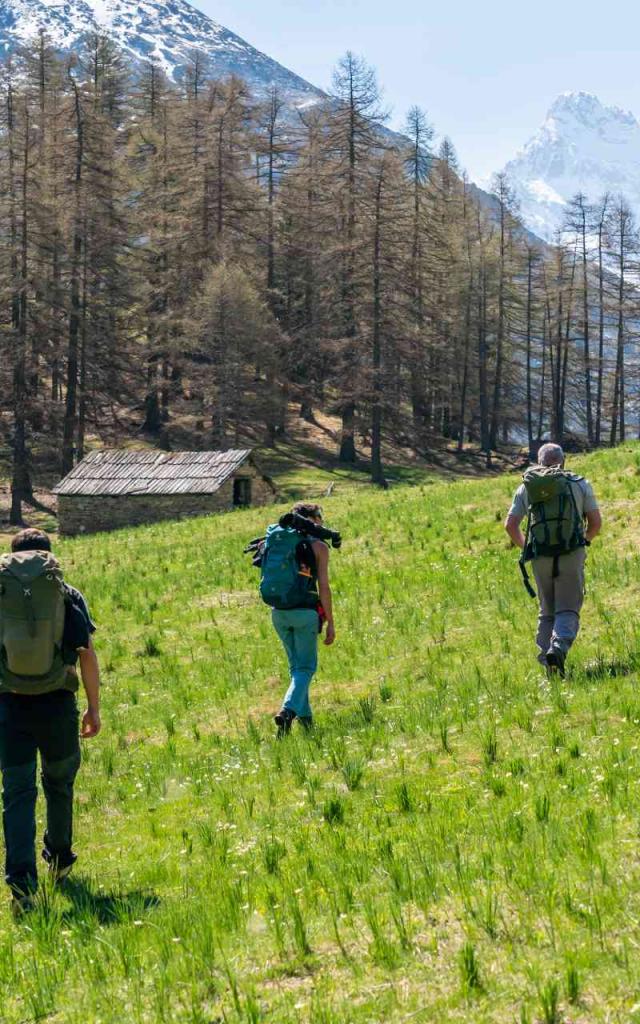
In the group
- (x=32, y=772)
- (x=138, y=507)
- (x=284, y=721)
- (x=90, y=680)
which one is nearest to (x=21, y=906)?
(x=32, y=772)

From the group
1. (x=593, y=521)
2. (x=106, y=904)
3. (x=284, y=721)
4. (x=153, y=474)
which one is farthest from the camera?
(x=153, y=474)

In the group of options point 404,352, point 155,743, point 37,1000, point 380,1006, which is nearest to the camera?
point 380,1006

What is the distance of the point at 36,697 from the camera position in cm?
636

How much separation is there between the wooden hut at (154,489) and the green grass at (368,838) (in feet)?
73.4

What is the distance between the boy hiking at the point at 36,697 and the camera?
20.2ft

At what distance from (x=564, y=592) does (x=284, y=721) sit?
108 inches

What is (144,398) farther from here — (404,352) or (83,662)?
(83,662)

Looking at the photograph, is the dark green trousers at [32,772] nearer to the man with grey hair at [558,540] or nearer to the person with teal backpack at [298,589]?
the person with teal backpack at [298,589]

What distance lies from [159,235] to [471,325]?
2134 centimetres

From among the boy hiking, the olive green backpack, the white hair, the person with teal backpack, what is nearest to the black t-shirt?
the boy hiking

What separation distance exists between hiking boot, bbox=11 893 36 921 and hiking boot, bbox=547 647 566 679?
4.97 meters

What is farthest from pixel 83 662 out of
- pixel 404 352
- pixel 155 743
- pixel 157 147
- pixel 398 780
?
pixel 157 147

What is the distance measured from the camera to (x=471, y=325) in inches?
2594

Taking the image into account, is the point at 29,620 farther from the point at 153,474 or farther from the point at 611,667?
the point at 153,474
